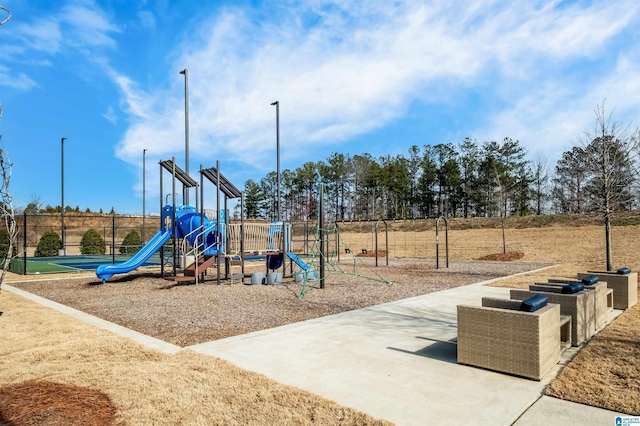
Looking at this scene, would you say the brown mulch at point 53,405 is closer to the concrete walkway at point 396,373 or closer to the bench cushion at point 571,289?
the concrete walkway at point 396,373

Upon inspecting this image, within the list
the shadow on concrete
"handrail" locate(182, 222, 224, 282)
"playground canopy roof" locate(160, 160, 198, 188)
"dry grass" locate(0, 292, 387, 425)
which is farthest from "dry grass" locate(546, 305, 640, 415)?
"playground canopy roof" locate(160, 160, 198, 188)

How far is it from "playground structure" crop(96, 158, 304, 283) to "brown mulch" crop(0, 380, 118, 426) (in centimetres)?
845

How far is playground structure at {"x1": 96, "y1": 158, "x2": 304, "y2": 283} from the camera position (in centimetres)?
1284

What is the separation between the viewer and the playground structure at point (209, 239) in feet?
42.1

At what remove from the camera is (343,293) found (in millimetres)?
10570

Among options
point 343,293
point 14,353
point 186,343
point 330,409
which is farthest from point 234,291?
point 330,409

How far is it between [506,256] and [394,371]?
19091 mm

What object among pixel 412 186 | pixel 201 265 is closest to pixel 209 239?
pixel 201 265

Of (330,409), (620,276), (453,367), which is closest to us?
(330,409)

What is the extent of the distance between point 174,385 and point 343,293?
6.89 meters

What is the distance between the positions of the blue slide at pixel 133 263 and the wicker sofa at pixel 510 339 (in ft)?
36.6

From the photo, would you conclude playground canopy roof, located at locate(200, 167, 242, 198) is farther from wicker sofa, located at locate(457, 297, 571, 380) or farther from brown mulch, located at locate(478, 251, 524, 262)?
brown mulch, located at locate(478, 251, 524, 262)

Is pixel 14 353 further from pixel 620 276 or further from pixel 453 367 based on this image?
pixel 620 276

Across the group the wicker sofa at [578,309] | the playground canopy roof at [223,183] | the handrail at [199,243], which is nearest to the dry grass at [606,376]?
the wicker sofa at [578,309]
